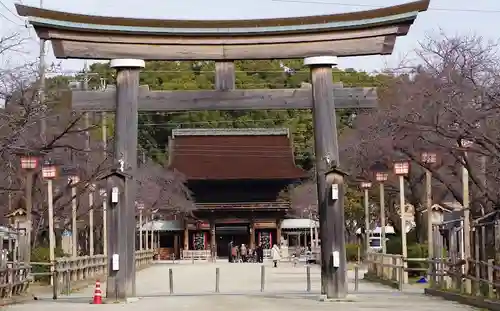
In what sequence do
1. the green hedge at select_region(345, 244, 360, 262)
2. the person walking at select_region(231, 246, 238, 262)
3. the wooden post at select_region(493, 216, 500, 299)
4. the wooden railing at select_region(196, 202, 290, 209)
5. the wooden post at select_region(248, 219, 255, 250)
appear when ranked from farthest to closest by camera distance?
the wooden post at select_region(248, 219, 255, 250), the wooden railing at select_region(196, 202, 290, 209), the person walking at select_region(231, 246, 238, 262), the green hedge at select_region(345, 244, 360, 262), the wooden post at select_region(493, 216, 500, 299)

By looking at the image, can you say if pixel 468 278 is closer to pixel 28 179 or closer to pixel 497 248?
pixel 497 248

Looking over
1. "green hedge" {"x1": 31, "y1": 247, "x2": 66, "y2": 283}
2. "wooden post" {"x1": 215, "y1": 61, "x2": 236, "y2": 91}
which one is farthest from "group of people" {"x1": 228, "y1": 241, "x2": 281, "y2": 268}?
"wooden post" {"x1": 215, "y1": 61, "x2": 236, "y2": 91}

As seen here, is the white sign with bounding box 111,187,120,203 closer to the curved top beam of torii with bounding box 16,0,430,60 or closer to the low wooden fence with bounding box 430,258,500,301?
the curved top beam of torii with bounding box 16,0,430,60

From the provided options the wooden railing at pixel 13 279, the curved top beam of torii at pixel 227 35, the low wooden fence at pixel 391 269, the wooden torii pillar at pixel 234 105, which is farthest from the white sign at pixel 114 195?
the low wooden fence at pixel 391 269

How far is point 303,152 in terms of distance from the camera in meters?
86.4

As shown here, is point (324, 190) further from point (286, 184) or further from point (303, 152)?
point (303, 152)

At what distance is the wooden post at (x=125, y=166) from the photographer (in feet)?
81.7

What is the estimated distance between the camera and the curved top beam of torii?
83.1ft

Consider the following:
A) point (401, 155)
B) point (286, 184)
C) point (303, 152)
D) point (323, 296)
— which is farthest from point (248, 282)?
point (303, 152)

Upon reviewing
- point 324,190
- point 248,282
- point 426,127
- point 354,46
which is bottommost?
point 248,282

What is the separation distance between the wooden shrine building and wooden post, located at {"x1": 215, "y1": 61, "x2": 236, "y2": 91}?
50791mm

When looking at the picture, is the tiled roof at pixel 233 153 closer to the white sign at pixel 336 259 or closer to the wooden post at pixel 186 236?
the wooden post at pixel 186 236

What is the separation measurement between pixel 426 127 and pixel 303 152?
60783 mm

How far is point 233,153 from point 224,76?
177 feet
